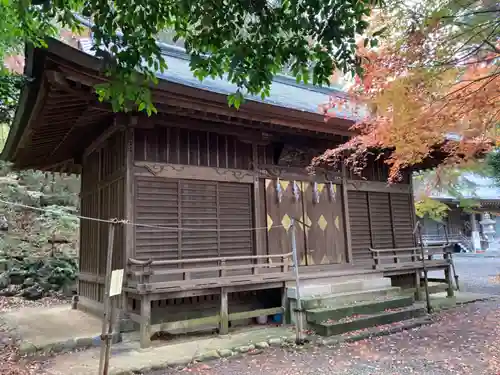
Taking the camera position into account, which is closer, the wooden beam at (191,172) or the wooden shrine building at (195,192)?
the wooden shrine building at (195,192)

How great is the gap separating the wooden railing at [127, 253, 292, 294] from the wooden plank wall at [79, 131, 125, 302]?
0.60 meters

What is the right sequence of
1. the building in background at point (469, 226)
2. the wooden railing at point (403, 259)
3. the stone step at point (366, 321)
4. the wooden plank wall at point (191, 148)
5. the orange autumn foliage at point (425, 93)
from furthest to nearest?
the building in background at point (469, 226)
the wooden railing at point (403, 259)
the wooden plank wall at point (191, 148)
the stone step at point (366, 321)
the orange autumn foliage at point (425, 93)

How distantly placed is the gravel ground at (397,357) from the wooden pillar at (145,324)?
83 cm

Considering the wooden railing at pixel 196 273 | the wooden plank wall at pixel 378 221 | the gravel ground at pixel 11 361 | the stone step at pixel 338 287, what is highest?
the wooden plank wall at pixel 378 221

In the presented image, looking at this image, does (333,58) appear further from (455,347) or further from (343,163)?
(343,163)

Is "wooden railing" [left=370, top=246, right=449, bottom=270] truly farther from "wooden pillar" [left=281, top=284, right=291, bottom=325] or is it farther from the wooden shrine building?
"wooden pillar" [left=281, top=284, right=291, bottom=325]

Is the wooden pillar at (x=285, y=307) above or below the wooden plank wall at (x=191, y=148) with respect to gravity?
below

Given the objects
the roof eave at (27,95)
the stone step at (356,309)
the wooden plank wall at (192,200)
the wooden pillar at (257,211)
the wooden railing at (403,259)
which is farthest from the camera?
the wooden railing at (403,259)

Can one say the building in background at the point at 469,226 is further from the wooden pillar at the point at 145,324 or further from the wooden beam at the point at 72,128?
the wooden pillar at the point at 145,324

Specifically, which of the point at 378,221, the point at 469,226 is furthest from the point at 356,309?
the point at 469,226

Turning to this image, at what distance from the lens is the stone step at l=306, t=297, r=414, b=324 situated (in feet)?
20.6

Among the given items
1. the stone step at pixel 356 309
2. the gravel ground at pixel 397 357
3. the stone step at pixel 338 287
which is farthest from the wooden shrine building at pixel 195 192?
the gravel ground at pixel 397 357

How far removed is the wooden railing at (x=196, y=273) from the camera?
18.6ft

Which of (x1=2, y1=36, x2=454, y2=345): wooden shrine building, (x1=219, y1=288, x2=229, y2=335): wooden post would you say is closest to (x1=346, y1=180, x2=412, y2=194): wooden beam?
(x1=2, y1=36, x2=454, y2=345): wooden shrine building
